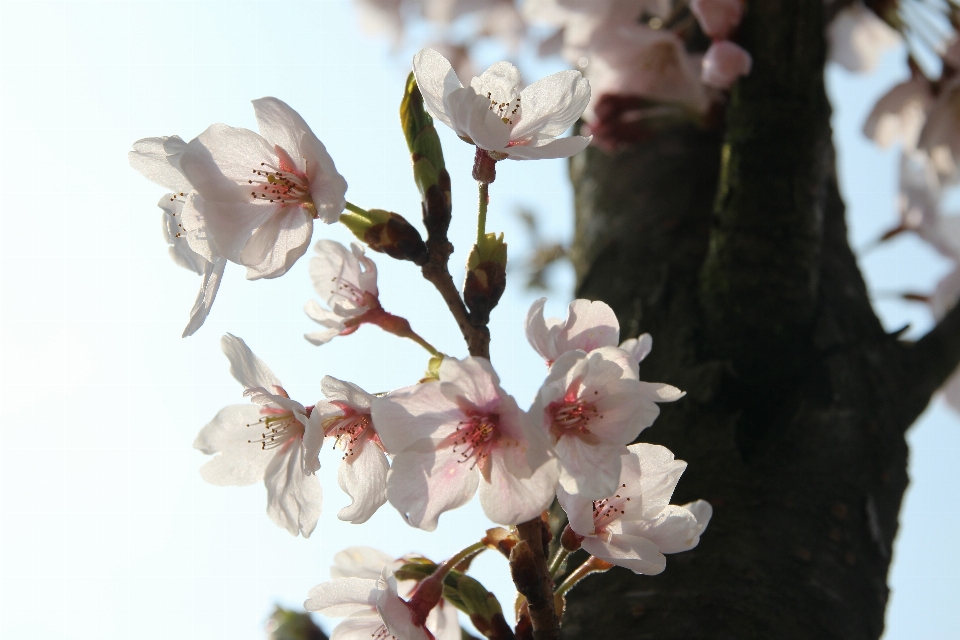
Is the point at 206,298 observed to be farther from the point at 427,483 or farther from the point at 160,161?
the point at 427,483

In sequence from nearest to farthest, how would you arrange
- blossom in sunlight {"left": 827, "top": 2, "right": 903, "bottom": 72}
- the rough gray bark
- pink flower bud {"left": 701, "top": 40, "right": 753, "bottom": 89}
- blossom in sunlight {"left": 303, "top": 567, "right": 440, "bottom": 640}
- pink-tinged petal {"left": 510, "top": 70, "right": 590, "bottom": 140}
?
1. blossom in sunlight {"left": 303, "top": 567, "right": 440, "bottom": 640}
2. pink-tinged petal {"left": 510, "top": 70, "right": 590, "bottom": 140}
3. the rough gray bark
4. pink flower bud {"left": 701, "top": 40, "right": 753, "bottom": 89}
5. blossom in sunlight {"left": 827, "top": 2, "right": 903, "bottom": 72}

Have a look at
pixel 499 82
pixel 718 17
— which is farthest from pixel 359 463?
pixel 718 17

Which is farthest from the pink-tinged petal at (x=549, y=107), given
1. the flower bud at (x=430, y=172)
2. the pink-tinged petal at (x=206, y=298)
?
the pink-tinged petal at (x=206, y=298)

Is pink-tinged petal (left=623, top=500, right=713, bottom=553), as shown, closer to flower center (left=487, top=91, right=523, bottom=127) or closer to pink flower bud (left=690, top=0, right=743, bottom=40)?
flower center (left=487, top=91, right=523, bottom=127)

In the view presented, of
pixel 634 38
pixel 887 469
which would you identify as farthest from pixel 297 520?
pixel 634 38

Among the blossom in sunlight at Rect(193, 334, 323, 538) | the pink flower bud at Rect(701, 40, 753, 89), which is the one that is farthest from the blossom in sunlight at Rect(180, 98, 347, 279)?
the pink flower bud at Rect(701, 40, 753, 89)

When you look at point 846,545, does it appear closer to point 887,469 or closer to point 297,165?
point 887,469
